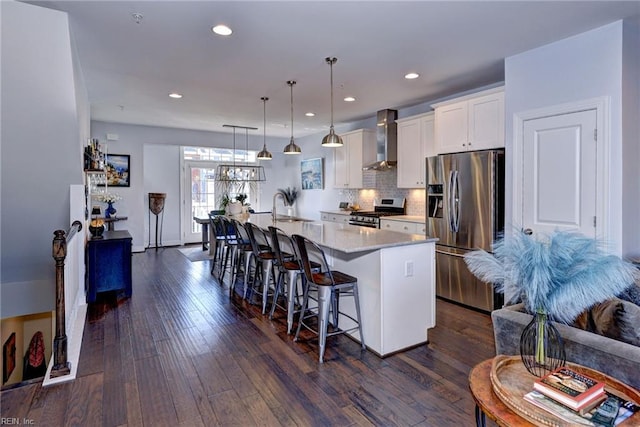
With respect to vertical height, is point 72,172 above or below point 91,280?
above

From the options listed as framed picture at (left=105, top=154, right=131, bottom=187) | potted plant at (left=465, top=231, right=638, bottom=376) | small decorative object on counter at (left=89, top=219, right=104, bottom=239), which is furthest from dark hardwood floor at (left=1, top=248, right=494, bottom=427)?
framed picture at (left=105, top=154, right=131, bottom=187)

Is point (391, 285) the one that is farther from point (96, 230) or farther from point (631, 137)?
point (96, 230)

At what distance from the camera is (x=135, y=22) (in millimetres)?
2844

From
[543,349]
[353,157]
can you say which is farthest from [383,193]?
[543,349]

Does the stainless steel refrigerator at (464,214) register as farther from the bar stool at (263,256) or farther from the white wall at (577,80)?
the bar stool at (263,256)

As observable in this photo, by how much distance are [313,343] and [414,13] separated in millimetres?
2815

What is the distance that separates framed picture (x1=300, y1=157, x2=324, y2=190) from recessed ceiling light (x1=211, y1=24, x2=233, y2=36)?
505 cm

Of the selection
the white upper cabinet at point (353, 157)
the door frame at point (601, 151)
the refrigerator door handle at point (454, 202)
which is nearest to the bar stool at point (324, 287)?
the refrigerator door handle at point (454, 202)

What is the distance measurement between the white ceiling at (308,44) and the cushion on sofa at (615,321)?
2167mm

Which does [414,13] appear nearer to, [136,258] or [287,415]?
[287,415]

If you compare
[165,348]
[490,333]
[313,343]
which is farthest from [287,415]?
[490,333]

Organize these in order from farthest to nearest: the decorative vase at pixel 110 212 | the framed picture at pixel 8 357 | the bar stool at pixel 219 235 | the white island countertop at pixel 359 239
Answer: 1. the decorative vase at pixel 110 212
2. the bar stool at pixel 219 235
3. the framed picture at pixel 8 357
4. the white island countertop at pixel 359 239

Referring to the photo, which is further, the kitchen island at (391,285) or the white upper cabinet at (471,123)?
the white upper cabinet at (471,123)

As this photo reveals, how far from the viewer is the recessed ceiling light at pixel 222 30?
290 cm
